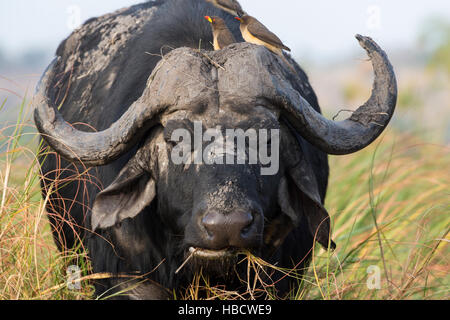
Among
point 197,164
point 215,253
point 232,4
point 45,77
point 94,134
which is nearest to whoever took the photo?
point 215,253

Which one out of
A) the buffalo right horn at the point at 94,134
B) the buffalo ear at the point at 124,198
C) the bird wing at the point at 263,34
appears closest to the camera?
the buffalo right horn at the point at 94,134

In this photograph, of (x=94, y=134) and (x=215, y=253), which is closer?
(x=215, y=253)

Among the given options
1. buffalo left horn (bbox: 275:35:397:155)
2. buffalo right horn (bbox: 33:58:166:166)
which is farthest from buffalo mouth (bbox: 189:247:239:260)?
buffalo left horn (bbox: 275:35:397:155)

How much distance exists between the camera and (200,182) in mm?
3803

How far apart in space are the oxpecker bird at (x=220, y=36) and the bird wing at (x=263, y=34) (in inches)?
5.3

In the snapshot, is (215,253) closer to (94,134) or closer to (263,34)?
(94,134)

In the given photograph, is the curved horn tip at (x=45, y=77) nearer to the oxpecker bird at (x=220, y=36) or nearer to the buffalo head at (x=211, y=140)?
the buffalo head at (x=211, y=140)

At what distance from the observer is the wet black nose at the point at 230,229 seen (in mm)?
3561

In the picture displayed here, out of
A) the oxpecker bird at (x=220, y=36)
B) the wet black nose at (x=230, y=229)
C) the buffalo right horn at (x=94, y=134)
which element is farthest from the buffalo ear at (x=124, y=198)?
the oxpecker bird at (x=220, y=36)

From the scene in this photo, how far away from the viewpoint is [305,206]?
4477mm

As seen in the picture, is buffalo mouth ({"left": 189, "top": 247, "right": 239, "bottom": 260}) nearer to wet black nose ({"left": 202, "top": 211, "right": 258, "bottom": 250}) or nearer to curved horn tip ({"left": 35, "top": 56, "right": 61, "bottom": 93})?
wet black nose ({"left": 202, "top": 211, "right": 258, "bottom": 250})

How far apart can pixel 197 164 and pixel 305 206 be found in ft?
2.99

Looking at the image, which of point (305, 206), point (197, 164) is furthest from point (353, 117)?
point (197, 164)
